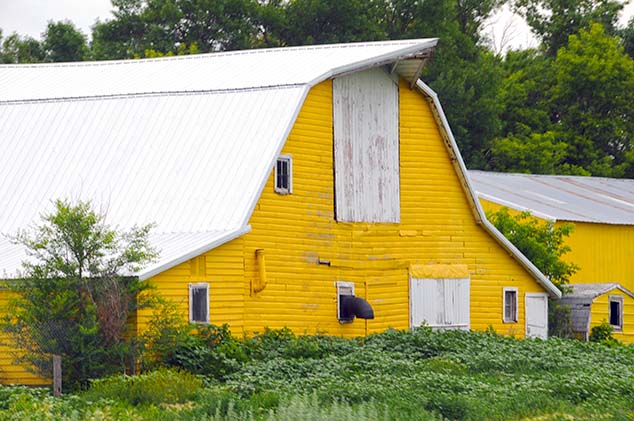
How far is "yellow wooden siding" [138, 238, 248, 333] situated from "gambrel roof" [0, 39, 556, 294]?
0.39 m

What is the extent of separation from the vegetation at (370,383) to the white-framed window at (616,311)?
928 centimetres

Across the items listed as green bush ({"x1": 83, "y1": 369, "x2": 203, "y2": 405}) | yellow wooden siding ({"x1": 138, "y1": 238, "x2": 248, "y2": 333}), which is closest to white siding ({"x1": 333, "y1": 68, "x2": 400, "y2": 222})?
yellow wooden siding ({"x1": 138, "y1": 238, "x2": 248, "y2": 333})

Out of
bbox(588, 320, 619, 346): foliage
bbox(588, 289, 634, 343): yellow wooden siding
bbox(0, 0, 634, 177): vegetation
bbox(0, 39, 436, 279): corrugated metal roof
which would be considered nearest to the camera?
bbox(0, 39, 436, 279): corrugated metal roof

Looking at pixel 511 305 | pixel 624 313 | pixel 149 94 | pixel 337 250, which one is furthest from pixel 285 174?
pixel 624 313

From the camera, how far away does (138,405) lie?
808 inches

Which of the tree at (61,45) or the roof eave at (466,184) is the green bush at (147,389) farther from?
the tree at (61,45)

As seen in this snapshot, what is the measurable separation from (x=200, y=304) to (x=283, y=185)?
361 centimetres

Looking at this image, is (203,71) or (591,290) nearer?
(203,71)

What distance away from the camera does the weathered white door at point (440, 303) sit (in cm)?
3167

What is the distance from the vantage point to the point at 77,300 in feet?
79.3

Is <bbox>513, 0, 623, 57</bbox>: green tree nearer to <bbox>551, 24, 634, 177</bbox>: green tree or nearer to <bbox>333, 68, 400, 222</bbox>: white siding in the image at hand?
<bbox>551, 24, 634, 177</bbox>: green tree

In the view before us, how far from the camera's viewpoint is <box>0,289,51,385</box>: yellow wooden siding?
25.1 m

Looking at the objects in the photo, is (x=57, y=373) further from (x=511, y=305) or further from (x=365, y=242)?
(x=511, y=305)

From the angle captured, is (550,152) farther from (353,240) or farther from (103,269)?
(103,269)
